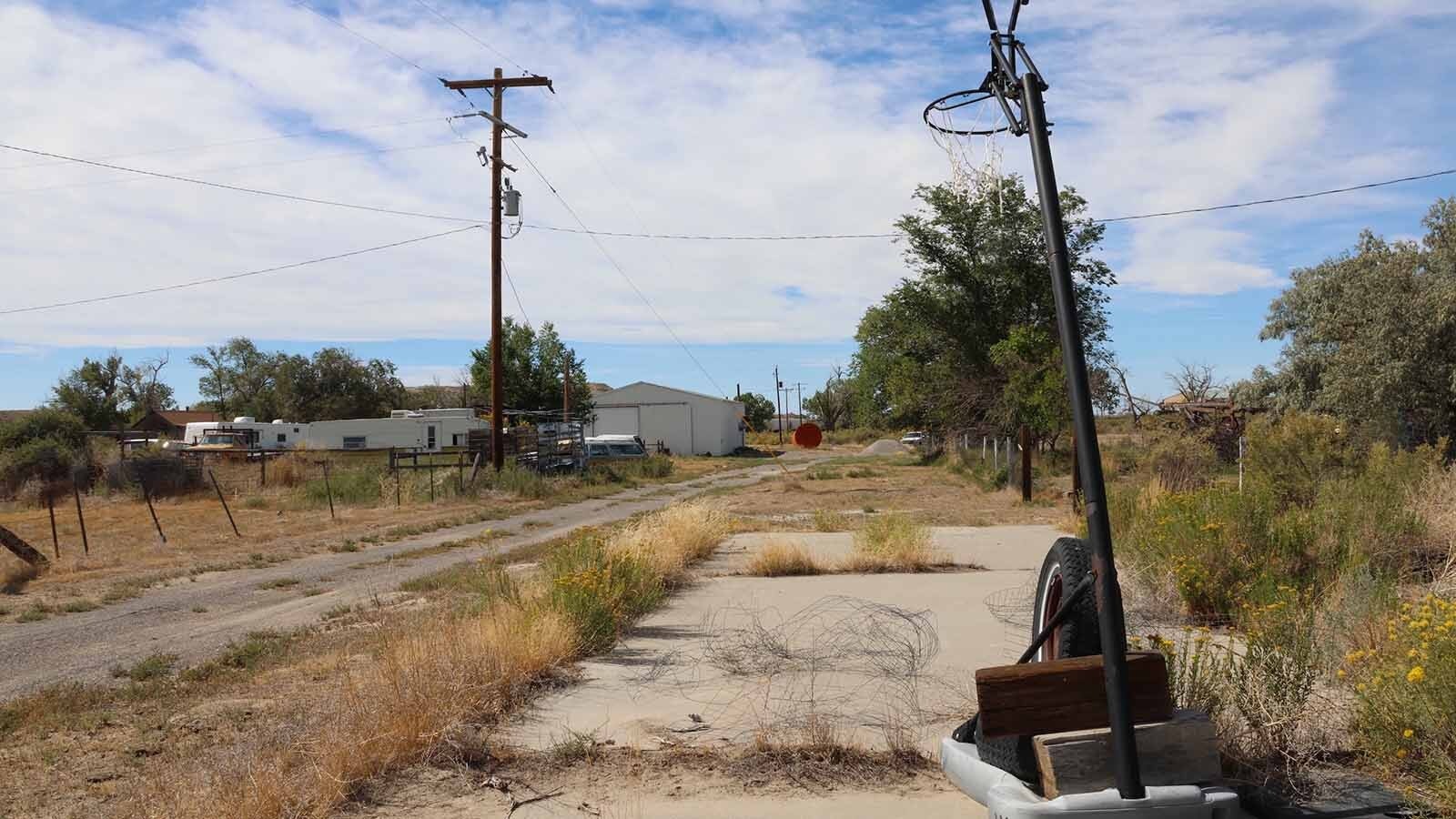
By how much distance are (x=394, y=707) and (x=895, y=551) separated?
8.69 m

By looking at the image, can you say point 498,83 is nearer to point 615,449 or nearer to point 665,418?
point 615,449

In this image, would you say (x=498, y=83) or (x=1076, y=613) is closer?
(x=1076, y=613)

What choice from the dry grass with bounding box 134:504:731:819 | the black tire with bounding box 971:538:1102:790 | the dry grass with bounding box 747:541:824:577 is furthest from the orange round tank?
the black tire with bounding box 971:538:1102:790

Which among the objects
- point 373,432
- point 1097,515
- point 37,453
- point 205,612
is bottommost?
A: point 205,612

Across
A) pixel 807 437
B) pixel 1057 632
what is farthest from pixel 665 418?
pixel 1057 632

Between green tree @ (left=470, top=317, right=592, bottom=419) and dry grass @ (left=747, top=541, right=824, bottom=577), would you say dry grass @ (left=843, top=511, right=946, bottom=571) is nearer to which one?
dry grass @ (left=747, top=541, right=824, bottom=577)

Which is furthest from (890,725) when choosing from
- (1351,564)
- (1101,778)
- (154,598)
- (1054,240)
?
(154,598)

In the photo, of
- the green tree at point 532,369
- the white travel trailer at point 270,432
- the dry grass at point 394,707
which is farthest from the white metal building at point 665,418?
the dry grass at point 394,707

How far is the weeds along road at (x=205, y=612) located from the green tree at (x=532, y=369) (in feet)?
142

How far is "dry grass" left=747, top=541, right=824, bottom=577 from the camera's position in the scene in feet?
43.7

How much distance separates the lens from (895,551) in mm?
13711

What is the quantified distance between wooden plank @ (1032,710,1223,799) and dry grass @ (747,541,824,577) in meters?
8.87

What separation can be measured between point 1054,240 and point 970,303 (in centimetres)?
3169

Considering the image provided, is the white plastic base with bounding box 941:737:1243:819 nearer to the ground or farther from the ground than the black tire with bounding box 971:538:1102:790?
nearer to the ground
